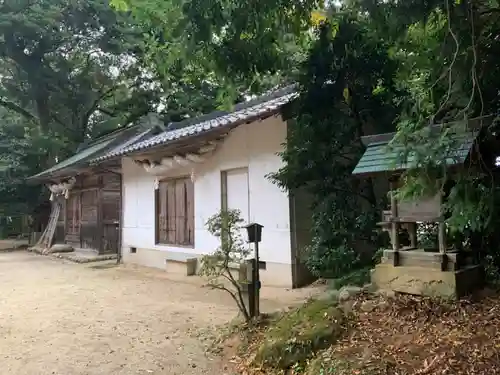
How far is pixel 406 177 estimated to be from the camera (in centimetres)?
405

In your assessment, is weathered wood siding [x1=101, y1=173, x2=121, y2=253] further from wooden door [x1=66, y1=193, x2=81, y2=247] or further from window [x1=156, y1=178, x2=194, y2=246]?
window [x1=156, y1=178, x2=194, y2=246]

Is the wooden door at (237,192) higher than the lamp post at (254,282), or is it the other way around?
the wooden door at (237,192)

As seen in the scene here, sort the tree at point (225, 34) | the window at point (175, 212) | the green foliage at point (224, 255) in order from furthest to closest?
the window at point (175, 212) < the green foliage at point (224, 255) < the tree at point (225, 34)

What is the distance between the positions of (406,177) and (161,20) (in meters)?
2.69

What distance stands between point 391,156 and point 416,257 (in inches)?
46.4

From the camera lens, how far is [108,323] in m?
6.27

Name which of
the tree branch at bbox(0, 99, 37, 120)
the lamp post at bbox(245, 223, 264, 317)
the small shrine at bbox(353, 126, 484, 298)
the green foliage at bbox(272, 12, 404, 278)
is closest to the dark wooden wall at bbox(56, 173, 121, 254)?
the tree branch at bbox(0, 99, 37, 120)

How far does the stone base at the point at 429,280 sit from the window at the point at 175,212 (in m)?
6.53

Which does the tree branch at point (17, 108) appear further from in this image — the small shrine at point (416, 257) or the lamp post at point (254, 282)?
the small shrine at point (416, 257)

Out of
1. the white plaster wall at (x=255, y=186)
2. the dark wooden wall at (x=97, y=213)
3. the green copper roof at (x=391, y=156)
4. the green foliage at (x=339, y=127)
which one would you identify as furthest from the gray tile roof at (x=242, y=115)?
the green copper roof at (x=391, y=156)

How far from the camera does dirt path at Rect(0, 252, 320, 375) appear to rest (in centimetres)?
462

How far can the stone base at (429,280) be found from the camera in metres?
4.58

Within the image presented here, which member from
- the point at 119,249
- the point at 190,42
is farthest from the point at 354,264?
the point at 119,249

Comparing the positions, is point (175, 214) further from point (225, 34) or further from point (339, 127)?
point (225, 34)
